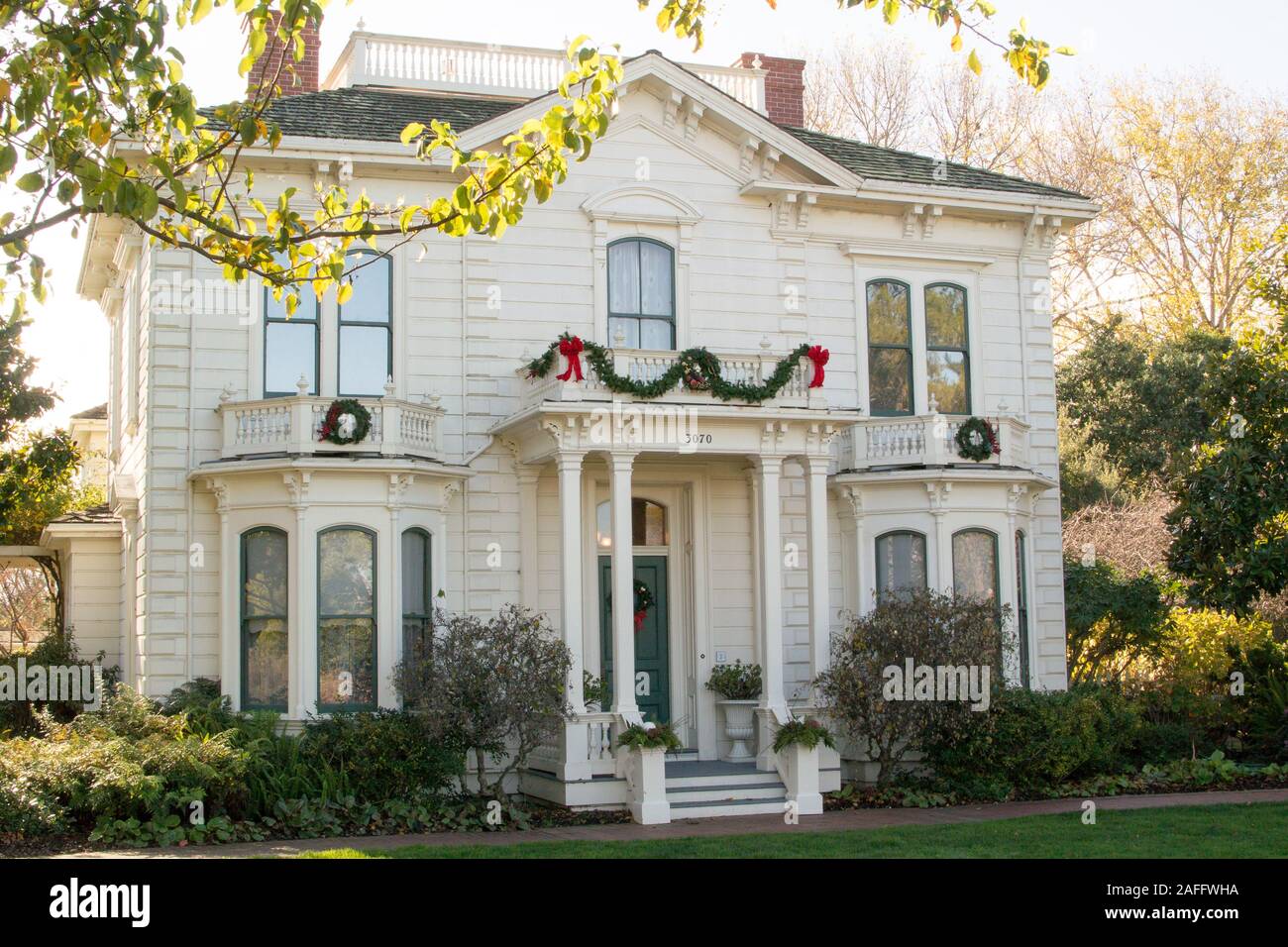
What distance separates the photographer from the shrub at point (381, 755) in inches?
642

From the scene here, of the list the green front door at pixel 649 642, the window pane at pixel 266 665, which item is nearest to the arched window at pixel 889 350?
the green front door at pixel 649 642

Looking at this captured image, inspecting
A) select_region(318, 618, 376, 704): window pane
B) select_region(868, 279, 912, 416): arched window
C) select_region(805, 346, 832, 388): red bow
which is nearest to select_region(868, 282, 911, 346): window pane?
select_region(868, 279, 912, 416): arched window

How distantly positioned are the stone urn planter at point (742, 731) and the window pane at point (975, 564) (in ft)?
11.2

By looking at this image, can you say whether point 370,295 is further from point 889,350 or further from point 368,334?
point 889,350

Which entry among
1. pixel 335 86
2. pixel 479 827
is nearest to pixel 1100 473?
pixel 335 86

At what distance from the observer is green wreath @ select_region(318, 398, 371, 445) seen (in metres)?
17.5

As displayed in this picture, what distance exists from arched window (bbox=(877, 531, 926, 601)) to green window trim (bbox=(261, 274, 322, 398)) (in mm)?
7872

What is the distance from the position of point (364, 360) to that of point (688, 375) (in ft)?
13.9

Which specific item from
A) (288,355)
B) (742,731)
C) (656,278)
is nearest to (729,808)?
(742,731)

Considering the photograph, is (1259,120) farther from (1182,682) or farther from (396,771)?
(396,771)

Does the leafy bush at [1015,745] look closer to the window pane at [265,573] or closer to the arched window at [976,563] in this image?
the arched window at [976,563]

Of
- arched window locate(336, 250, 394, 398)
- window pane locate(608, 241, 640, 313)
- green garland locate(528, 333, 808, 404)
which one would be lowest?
green garland locate(528, 333, 808, 404)

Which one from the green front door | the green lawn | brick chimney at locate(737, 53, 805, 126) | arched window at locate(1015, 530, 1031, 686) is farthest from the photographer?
brick chimney at locate(737, 53, 805, 126)

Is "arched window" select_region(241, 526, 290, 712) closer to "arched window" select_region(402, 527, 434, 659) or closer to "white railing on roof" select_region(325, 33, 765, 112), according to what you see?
"arched window" select_region(402, 527, 434, 659)
